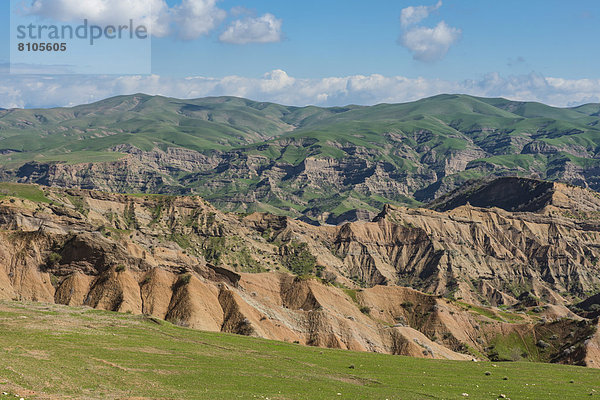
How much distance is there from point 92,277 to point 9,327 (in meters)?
53.7

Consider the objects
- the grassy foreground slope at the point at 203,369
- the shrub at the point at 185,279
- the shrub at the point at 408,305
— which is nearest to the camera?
the grassy foreground slope at the point at 203,369

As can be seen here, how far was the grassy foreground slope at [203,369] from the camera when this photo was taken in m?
54.7

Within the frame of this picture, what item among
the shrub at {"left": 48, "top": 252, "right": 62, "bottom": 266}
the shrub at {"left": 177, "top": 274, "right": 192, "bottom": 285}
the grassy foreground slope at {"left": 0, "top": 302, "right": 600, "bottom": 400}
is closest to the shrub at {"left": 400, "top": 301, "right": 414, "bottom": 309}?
the grassy foreground slope at {"left": 0, "top": 302, "right": 600, "bottom": 400}

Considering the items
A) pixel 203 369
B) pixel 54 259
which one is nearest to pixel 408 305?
pixel 54 259

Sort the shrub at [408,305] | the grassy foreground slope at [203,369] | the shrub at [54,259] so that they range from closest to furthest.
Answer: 1. the grassy foreground slope at [203,369]
2. the shrub at [54,259]
3. the shrub at [408,305]

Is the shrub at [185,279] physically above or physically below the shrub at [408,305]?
above

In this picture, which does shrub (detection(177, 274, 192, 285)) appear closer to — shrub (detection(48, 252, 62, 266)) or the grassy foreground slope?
the grassy foreground slope

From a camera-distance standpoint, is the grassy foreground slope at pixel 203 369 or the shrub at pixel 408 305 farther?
the shrub at pixel 408 305

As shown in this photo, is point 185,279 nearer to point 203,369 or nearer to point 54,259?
point 54,259

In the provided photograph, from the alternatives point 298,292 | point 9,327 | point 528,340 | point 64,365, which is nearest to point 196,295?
point 298,292

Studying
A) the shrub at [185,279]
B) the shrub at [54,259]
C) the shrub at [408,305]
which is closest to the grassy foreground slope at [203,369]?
the shrub at [185,279]

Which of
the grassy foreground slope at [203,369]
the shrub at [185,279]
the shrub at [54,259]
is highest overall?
the shrub at [54,259]

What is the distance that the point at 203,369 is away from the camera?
68312mm

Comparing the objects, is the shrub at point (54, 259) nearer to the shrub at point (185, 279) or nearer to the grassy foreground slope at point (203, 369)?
the shrub at point (185, 279)
